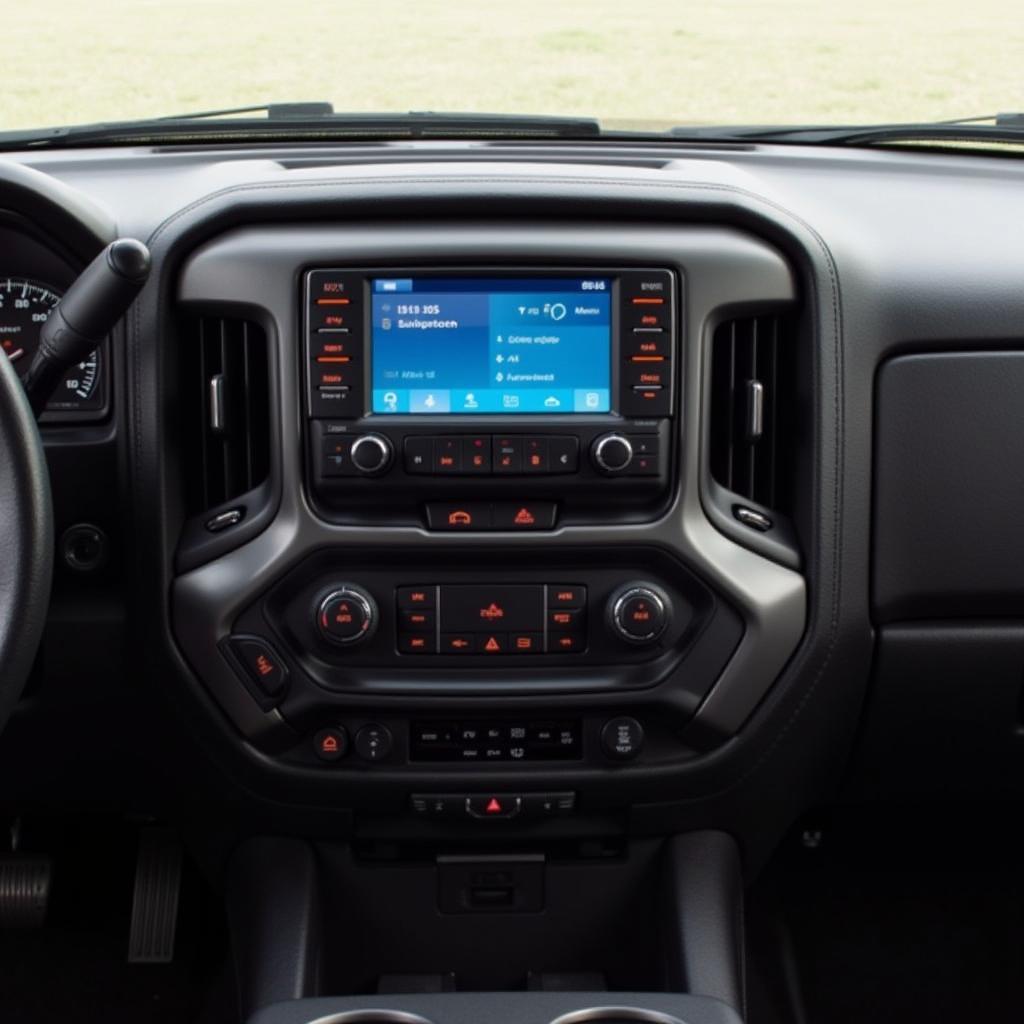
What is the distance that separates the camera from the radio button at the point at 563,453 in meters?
1.79

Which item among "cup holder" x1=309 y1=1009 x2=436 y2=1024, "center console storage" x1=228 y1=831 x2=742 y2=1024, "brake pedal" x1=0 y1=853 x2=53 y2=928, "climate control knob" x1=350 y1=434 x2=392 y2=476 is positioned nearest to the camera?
"cup holder" x1=309 y1=1009 x2=436 y2=1024

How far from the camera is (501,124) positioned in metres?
2.19

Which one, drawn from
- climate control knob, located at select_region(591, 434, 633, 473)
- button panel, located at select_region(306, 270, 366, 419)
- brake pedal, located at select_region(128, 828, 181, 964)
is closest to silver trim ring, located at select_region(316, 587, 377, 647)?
button panel, located at select_region(306, 270, 366, 419)

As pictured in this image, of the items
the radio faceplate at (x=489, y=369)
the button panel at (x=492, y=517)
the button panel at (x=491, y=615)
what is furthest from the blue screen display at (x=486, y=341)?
the button panel at (x=491, y=615)

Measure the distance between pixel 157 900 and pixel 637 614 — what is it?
1108 millimetres

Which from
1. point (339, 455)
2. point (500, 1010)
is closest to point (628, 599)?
point (339, 455)

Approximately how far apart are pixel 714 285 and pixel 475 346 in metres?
0.31

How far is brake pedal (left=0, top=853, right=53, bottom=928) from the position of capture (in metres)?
2.44

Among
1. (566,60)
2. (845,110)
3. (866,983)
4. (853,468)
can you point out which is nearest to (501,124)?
(566,60)

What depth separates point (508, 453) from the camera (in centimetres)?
179

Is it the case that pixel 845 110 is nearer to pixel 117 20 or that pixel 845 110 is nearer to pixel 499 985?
pixel 117 20

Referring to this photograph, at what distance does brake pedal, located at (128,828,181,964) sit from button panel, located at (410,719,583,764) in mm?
734

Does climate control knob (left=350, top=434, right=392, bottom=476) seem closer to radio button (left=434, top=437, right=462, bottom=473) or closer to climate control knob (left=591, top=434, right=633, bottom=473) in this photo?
Result: radio button (left=434, top=437, right=462, bottom=473)

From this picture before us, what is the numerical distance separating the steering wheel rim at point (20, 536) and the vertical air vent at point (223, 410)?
493mm
